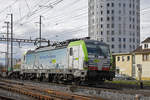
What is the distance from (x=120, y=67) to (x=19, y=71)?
103 feet

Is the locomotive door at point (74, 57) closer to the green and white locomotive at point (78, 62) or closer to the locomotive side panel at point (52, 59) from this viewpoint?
the green and white locomotive at point (78, 62)

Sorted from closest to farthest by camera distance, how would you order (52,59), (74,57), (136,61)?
(74,57), (52,59), (136,61)

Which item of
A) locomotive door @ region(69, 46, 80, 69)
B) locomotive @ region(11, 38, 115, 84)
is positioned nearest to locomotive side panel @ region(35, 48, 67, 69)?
locomotive @ region(11, 38, 115, 84)

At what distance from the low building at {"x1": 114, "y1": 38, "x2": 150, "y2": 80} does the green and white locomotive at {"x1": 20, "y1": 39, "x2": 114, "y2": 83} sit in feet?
83.7

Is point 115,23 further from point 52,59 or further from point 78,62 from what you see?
point 78,62

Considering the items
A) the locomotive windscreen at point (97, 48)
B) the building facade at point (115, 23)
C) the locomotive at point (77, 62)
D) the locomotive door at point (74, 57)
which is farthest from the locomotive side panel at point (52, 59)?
the building facade at point (115, 23)

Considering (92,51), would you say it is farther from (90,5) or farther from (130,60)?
(90,5)

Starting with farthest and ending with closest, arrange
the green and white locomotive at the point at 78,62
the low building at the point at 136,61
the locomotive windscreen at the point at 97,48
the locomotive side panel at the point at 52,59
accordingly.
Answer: the low building at the point at 136,61
the locomotive side panel at the point at 52,59
the locomotive windscreen at the point at 97,48
the green and white locomotive at the point at 78,62

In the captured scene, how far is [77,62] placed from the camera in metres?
18.7

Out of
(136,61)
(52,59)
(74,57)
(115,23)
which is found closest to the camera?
(74,57)

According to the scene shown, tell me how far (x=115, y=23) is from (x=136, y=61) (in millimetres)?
47819

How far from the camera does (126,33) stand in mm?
96938

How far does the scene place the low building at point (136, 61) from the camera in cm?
4750

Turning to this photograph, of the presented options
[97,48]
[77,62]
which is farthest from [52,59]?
[97,48]
